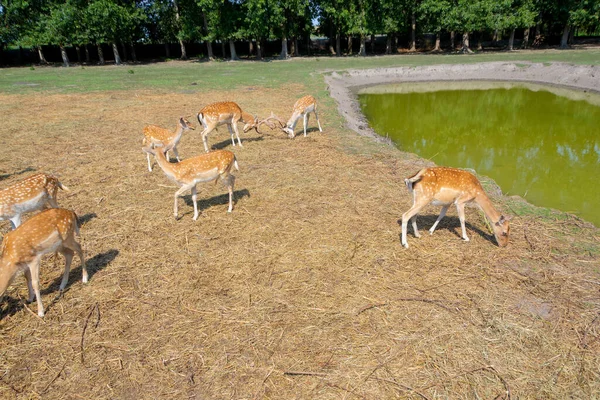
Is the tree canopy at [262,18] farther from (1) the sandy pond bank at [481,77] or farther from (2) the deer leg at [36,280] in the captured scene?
(2) the deer leg at [36,280]

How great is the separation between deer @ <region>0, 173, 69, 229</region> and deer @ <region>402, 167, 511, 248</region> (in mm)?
6053

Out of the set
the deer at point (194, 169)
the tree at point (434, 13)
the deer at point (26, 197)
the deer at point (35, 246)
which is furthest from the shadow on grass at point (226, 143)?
the tree at point (434, 13)

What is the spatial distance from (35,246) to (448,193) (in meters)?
5.97

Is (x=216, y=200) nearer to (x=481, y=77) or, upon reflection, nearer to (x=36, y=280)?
(x=36, y=280)

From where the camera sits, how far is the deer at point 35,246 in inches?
184

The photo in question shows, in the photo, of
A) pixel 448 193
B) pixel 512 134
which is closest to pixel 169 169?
pixel 448 193

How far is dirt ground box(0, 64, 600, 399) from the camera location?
13.0 feet

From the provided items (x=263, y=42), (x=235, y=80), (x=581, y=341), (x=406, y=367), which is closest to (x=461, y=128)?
(x=581, y=341)

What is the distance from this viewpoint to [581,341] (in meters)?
4.34

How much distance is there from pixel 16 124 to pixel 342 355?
1610cm

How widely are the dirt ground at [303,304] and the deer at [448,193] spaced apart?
16.0 inches

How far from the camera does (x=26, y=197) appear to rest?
246 inches

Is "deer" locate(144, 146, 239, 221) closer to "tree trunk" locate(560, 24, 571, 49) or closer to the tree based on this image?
the tree

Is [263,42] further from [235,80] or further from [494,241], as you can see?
[494,241]
